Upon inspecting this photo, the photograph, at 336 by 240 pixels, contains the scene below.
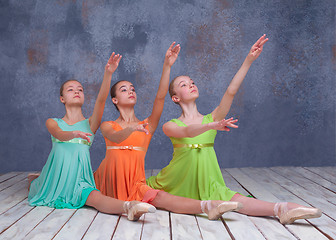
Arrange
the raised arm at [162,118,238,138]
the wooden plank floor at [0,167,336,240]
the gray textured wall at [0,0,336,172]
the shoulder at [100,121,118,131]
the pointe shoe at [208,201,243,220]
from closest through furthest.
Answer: the wooden plank floor at [0,167,336,240] → the pointe shoe at [208,201,243,220] → the raised arm at [162,118,238,138] → the shoulder at [100,121,118,131] → the gray textured wall at [0,0,336,172]

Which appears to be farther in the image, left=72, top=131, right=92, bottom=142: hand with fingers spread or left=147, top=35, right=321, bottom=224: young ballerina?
left=147, top=35, right=321, bottom=224: young ballerina

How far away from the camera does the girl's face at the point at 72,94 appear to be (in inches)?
110

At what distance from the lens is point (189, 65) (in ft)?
15.1

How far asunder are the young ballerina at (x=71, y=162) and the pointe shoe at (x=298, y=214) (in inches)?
42.7

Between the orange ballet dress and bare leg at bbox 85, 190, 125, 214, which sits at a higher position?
the orange ballet dress

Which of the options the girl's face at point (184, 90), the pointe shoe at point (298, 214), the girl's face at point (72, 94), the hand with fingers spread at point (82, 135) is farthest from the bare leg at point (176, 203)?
the girl's face at point (72, 94)

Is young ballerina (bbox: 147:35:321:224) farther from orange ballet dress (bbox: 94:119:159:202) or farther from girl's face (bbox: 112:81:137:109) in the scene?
girl's face (bbox: 112:81:137:109)

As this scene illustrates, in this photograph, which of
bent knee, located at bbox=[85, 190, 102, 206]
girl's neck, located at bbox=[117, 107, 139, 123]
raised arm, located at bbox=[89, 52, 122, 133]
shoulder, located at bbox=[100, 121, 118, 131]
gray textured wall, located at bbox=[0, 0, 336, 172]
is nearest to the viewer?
bent knee, located at bbox=[85, 190, 102, 206]

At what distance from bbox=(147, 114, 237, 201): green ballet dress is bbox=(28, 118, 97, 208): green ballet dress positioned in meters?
0.55

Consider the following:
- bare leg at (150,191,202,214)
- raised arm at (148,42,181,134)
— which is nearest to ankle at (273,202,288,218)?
bare leg at (150,191,202,214)

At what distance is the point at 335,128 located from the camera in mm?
4773

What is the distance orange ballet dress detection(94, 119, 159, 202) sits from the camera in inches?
105

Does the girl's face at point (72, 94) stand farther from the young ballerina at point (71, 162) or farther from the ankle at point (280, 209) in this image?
the ankle at point (280, 209)

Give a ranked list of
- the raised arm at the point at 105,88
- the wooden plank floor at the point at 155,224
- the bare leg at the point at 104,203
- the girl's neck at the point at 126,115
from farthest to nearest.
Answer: the girl's neck at the point at 126,115 < the raised arm at the point at 105,88 < the bare leg at the point at 104,203 < the wooden plank floor at the point at 155,224
